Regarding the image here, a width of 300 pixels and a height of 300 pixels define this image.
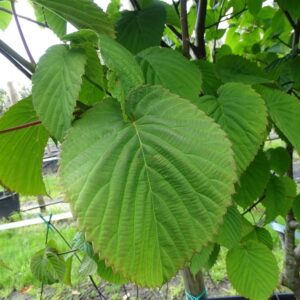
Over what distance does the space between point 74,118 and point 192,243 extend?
0.14 m

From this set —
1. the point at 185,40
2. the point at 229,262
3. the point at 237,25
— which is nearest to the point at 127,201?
the point at 185,40

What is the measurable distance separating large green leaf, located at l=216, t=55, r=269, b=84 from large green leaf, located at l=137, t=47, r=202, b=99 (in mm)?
103

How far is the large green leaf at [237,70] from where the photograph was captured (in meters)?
0.48

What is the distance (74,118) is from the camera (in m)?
0.29

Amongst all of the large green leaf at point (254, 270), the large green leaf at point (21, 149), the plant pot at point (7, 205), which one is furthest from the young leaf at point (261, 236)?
the plant pot at point (7, 205)

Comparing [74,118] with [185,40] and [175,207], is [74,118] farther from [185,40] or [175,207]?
[185,40]

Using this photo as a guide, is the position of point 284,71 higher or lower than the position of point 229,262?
higher

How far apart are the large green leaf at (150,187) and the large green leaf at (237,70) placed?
25 cm

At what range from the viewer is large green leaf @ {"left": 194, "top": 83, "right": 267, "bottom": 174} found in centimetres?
34

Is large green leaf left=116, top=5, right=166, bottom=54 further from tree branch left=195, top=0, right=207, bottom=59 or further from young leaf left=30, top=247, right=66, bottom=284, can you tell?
young leaf left=30, top=247, right=66, bottom=284

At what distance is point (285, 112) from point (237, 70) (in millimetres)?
111

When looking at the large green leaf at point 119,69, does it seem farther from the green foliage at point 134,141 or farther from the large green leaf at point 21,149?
the large green leaf at point 21,149

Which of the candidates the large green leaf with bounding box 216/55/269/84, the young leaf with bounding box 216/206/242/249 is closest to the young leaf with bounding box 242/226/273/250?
the young leaf with bounding box 216/206/242/249

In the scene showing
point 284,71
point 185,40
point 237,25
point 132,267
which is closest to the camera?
point 132,267
